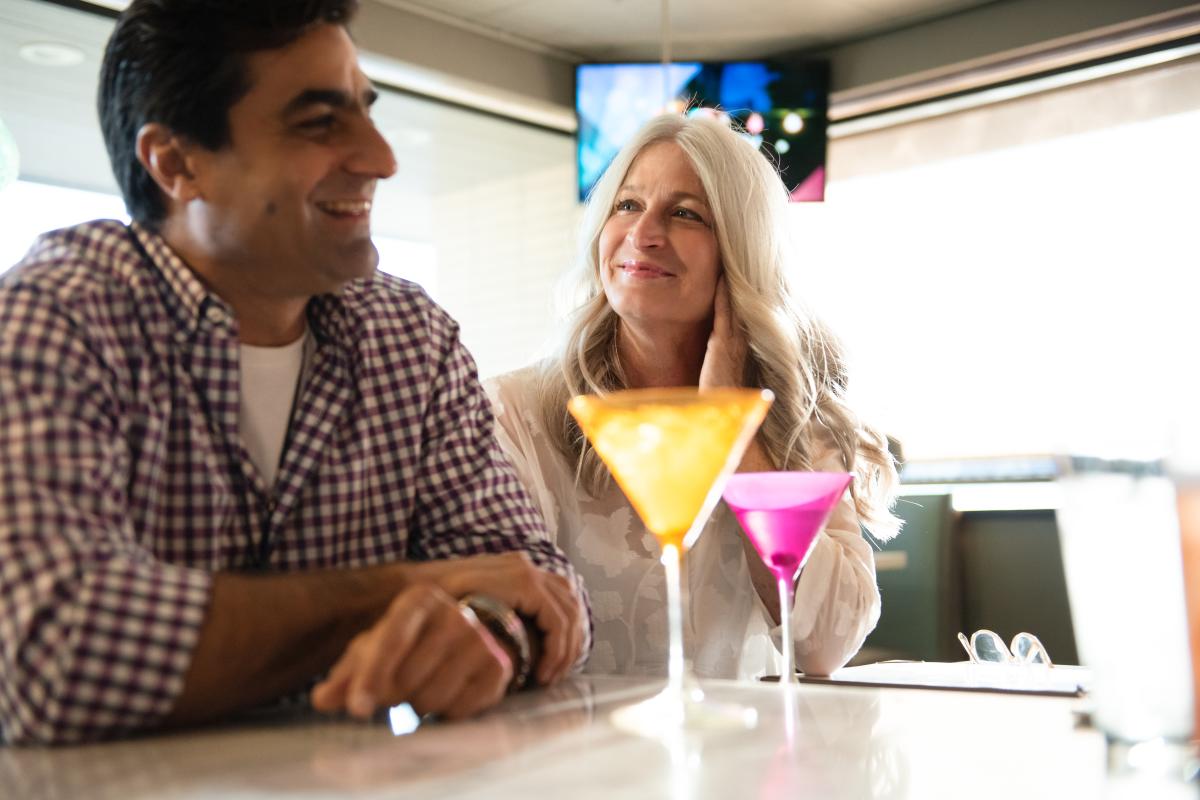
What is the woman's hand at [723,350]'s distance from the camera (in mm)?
2166

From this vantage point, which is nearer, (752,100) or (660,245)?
(660,245)

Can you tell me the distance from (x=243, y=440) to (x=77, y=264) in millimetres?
258

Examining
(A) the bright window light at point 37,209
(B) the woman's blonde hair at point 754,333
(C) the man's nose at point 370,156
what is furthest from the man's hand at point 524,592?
(A) the bright window light at point 37,209

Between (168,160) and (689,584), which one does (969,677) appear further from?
(168,160)

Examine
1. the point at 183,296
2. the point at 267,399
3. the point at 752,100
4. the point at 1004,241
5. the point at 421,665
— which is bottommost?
the point at 421,665

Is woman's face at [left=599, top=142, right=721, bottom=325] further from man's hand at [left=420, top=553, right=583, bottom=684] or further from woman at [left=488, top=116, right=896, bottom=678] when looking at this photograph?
man's hand at [left=420, top=553, right=583, bottom=684]

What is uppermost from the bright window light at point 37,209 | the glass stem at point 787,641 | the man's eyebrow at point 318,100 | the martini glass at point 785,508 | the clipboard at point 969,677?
the bright window light at point 37,209

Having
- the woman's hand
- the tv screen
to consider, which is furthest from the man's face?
the tv screen

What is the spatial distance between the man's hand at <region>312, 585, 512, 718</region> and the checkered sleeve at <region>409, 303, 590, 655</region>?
0.38 metres

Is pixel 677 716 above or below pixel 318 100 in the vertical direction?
below

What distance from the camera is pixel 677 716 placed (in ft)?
3.07

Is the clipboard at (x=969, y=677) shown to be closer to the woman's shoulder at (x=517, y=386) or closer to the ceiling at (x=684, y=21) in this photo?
the woman's shoulder at (x=517, y=386)

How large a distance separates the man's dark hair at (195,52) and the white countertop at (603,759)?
0.76 m

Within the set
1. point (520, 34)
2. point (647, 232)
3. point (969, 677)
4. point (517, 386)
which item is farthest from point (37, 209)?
Result: point (969, 677)
